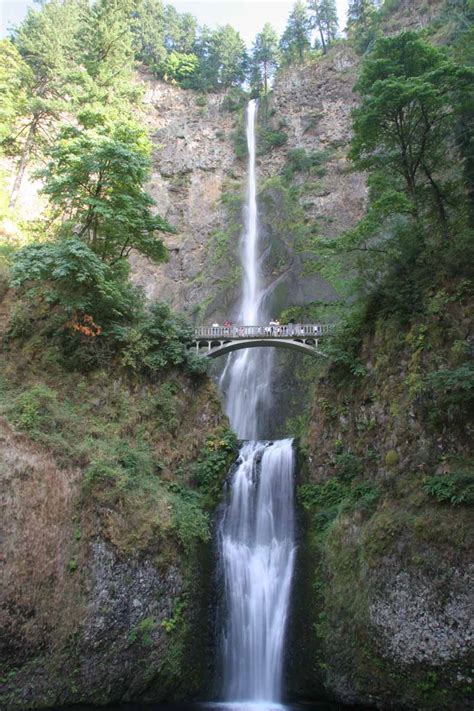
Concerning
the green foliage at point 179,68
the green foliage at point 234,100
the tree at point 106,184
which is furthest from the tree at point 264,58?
the tree at point 106,184

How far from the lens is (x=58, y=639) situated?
10.3 metres

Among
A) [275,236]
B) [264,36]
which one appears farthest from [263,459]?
[264,36]

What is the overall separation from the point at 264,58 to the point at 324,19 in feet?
26.6

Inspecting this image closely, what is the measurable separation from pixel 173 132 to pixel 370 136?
105 feet

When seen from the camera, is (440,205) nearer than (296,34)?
Yes

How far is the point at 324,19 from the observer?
5003 centimetres

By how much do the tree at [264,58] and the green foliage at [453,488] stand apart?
159 feet

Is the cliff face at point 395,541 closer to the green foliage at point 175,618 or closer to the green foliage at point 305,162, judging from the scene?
the green foliage at point 175,618

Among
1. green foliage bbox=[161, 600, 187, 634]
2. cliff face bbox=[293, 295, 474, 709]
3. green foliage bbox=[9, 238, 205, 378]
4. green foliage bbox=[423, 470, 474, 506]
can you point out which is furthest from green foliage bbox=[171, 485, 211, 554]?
green foliage bbox=[423, 470, 474, 506]

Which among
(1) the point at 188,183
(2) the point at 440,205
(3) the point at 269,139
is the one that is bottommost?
(2) the point at 440,205

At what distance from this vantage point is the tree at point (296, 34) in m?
47.5

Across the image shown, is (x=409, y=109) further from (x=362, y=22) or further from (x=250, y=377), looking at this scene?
(x=362, y=22)

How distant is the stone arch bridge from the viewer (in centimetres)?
2100

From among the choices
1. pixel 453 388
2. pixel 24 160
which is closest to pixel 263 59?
pixel 24 160
